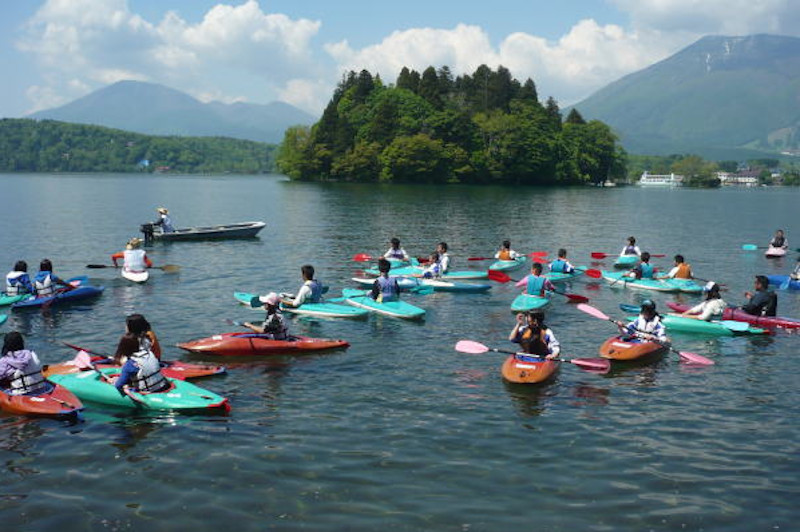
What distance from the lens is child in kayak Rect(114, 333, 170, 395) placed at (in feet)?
47.4

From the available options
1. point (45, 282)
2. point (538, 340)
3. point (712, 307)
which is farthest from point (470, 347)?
point (45, 282)

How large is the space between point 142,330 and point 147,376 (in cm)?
101

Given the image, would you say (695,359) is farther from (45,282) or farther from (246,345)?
(45,282)

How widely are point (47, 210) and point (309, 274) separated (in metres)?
63.5

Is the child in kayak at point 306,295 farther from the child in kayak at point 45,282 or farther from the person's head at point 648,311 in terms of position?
the person's head at point 648,311

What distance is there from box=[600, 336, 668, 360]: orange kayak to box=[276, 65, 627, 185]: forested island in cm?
11567

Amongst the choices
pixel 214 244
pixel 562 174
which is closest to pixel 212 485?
pixel 214 244

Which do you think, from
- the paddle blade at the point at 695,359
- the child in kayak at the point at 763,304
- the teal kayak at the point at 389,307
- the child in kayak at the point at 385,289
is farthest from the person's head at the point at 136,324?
the child in kayak at the point at 763,304

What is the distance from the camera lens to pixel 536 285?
25.5 meters

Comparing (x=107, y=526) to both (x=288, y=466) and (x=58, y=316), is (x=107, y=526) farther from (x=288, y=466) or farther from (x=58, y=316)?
(x=58, y=316)

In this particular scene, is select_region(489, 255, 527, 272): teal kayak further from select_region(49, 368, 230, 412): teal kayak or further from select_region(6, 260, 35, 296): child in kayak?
select_region(49, 368, 230, 412): teal kayak

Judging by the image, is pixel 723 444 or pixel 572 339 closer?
pixel 723 444

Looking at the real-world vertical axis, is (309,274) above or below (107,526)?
above

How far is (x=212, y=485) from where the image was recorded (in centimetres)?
1177
